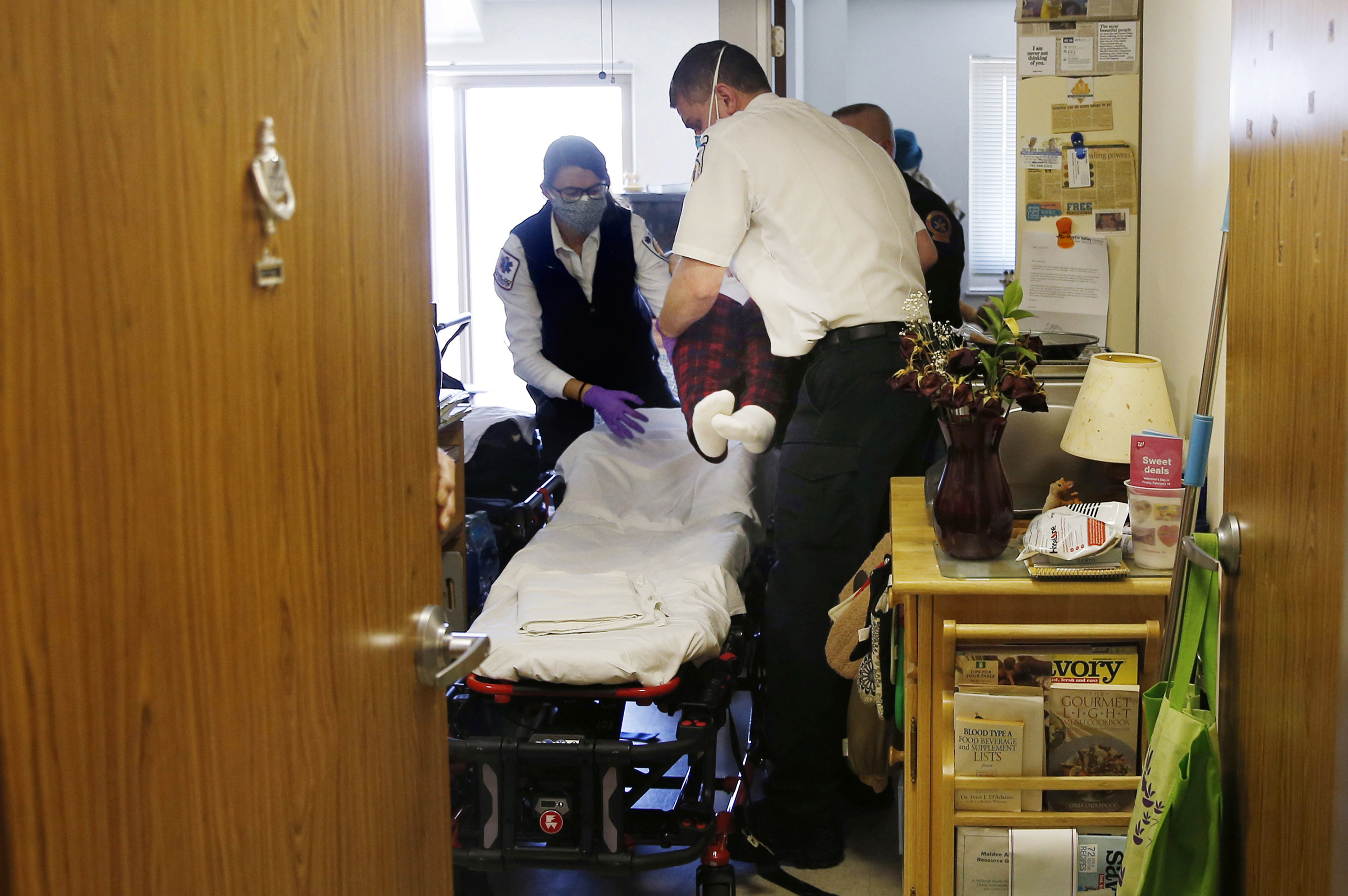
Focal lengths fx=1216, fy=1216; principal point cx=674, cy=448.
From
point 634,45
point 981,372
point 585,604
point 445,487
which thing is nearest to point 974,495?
point 981,372

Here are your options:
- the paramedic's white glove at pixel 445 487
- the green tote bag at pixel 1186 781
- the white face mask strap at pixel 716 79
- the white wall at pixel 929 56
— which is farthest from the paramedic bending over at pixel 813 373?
the white wall at pixel 929 56

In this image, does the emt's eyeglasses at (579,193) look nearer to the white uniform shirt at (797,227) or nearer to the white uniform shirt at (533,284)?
the white uniform shirt at (533,284)

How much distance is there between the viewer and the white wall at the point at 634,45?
22.5ft

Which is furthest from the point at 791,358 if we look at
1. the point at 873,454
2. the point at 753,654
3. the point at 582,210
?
the point at 582,210

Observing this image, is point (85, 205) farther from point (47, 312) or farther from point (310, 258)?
point (310, 258)

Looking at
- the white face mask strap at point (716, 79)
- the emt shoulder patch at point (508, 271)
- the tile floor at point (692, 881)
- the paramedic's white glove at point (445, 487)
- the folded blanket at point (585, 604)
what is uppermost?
the white face mask strap at point (716, 79)

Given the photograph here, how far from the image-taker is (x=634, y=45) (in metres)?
6.89

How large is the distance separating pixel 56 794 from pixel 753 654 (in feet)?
7.39

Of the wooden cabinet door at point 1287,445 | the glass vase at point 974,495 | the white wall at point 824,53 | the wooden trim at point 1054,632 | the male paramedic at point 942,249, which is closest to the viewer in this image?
the wooden cabinet door at point 1287,445

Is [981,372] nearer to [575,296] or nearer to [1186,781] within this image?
[1186,781]

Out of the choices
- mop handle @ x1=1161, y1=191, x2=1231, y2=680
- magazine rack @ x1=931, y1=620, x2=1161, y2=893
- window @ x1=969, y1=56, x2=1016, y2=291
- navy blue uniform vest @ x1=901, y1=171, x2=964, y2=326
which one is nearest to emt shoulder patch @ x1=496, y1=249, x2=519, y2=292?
navy blue uniform vest @ x1=901, y1=171, x2=964, y2=326

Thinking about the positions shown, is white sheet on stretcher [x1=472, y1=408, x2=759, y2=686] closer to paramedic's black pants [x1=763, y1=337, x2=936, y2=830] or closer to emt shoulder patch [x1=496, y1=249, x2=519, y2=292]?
paramedic's black pants [x1=763, y1=337, x2=936, y2=830]

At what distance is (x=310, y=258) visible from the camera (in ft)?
2.72

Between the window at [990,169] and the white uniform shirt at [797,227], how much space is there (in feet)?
15.0
